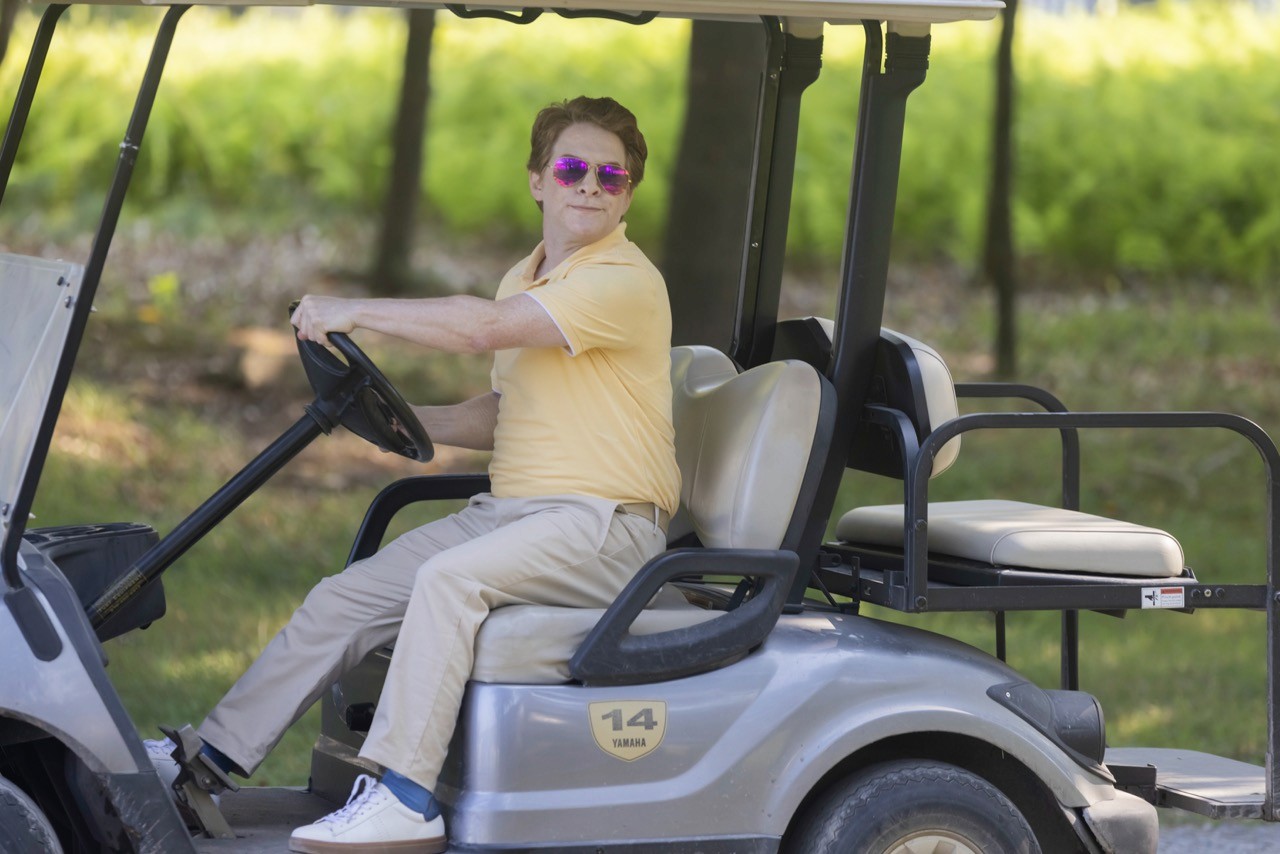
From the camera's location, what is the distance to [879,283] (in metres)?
3.30

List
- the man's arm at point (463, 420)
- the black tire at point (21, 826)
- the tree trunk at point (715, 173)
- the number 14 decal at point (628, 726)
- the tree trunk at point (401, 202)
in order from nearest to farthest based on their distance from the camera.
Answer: the black tire at point (21, 826), the number 14 decal at point (628, 726), the man's arm at point (463, 420), the tree trunk at point (715, 173), the tree trunk at point (401, 202)

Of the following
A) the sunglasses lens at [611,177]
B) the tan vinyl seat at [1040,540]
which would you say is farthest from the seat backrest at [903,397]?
the sunglasses lens at [611,177]

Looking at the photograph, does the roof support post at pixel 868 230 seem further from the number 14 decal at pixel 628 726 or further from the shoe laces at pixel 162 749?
the shoe laces at pixel 162 749

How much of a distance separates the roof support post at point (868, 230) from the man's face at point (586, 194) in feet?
1.54

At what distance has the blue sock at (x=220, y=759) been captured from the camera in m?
3.10

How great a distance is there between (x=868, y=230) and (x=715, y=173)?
2.96 meters

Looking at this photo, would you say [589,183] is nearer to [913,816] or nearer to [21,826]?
[913,816]

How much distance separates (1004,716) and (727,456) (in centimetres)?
74

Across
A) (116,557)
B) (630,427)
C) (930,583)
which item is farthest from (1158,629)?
(116,557)

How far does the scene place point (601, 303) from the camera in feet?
10.4

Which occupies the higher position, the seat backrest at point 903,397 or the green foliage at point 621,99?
the green foliage at point 621,99

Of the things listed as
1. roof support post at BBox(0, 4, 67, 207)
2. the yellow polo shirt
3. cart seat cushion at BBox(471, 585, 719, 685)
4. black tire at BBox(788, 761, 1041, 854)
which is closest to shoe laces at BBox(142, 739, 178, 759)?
cart seat cushion at BBox(471, 585, 719, 685)

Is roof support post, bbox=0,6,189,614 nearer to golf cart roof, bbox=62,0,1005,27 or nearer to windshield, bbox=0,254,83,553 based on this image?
windshield, bbox=0,254,83,553

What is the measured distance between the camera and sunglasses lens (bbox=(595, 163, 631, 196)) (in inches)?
128
